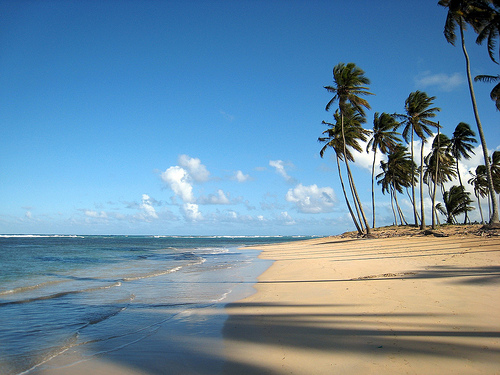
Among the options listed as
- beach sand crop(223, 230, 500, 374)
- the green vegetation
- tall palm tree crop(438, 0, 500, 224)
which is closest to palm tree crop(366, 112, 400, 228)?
the green vegetation

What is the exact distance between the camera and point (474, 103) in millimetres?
18969

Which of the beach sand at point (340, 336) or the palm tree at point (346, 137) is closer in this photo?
the beach sand at point (340, 336)

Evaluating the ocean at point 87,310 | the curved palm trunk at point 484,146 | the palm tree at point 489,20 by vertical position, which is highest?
the palm tree at point 489,20

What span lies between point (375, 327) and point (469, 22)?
2161cm

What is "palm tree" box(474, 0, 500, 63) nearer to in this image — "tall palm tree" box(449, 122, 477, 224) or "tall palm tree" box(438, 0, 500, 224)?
"tall palm tree" box(438, 0, 500, 224)

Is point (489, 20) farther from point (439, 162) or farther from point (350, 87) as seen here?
point (439, 162)

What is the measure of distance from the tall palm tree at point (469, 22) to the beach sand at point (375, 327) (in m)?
12.2

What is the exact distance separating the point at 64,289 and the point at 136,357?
8.17 m

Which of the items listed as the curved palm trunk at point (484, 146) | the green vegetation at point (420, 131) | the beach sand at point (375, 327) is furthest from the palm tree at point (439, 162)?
the beach sand at point (375, 327)

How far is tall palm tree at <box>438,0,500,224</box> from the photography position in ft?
58.3

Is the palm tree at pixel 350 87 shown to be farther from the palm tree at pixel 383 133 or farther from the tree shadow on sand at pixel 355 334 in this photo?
the tree shadow on sand at pixel 355 334

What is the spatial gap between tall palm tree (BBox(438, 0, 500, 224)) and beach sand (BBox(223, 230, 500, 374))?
12.2 m

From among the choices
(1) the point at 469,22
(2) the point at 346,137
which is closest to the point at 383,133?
(2) the point at 346,137

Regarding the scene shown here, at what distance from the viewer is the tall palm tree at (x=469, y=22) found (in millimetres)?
17772
